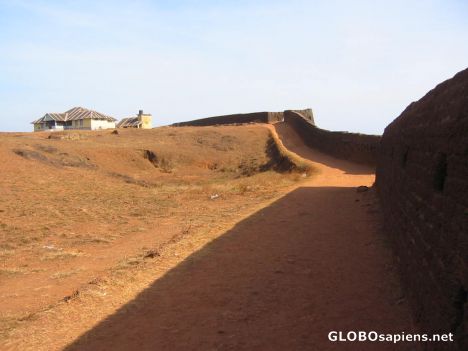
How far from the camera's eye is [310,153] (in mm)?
23312

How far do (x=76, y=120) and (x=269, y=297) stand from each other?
159 feet

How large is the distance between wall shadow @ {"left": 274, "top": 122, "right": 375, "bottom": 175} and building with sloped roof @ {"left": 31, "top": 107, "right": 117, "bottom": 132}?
24.2 m

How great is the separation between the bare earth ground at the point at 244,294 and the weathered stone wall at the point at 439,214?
0.67 m

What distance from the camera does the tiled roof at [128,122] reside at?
181 ft

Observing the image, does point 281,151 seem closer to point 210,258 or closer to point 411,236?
point 210,258

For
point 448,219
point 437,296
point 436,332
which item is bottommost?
point 436,332

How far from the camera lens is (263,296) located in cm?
634

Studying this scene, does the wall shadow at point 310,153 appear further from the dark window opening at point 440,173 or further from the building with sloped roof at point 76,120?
the building with sloped roof at point 76,120

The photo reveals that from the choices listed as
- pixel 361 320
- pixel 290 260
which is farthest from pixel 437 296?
pixel 290 260

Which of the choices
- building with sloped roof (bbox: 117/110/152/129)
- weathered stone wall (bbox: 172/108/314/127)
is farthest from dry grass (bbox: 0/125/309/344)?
building with sloped roof (bbox: 117/110/152/129)

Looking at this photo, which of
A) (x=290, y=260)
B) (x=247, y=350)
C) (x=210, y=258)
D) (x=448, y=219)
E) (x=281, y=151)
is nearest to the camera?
(x=448, y=219)

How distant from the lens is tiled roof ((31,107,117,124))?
1960 inches

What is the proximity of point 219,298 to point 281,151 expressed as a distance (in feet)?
60.5

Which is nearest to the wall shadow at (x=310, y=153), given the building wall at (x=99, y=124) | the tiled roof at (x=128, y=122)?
the building wall at (x=99, y=124)
